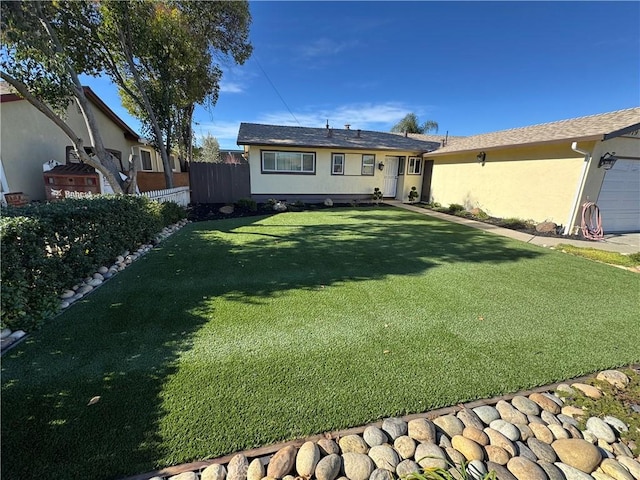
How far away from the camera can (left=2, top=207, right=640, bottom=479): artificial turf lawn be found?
1812 millimetres

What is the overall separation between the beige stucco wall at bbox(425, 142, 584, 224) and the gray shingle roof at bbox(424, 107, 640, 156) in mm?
336

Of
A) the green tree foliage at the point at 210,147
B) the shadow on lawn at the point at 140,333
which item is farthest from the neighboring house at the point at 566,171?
the green tree foliage at the point at 210,147

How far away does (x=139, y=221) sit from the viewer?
19.1ft

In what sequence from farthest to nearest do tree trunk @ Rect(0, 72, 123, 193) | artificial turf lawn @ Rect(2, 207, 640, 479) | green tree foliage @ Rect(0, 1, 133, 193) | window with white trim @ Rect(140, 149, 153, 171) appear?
window with white trim @ Rect(140, 149, 153, 171)
tree trunk @ Rect(0, 72, 123, 193)
green tree foliage @ Rect(0, 1, 133, 193)
artificial turf lawn @ Rect(2, 207, 640, 479)

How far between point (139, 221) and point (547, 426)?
695cm

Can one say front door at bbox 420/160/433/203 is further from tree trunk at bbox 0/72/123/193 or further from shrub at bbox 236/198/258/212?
tree trunk at bbox 0/72/123/193

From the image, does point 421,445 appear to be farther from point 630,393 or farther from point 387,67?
point 387,67

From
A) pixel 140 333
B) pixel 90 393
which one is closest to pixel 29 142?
pixel 140 333

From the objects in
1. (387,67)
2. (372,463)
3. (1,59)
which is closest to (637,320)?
(372,463)

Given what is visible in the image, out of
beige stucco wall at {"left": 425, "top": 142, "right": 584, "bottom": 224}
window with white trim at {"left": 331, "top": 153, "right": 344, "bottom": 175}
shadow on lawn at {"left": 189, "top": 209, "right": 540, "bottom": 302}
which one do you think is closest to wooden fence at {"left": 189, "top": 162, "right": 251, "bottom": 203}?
shadow on lawn at {"left": 189, "top": 209, "right": 540, "bottom": 302}

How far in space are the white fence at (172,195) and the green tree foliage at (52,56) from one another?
92 centimetres

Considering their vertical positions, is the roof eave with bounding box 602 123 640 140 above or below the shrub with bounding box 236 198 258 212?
above

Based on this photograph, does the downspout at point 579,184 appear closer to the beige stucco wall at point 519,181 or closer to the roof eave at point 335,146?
the beige stucco wall at point 519,181

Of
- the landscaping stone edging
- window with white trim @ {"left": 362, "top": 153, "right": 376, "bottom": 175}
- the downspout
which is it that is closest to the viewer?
the landscaping stone edging
